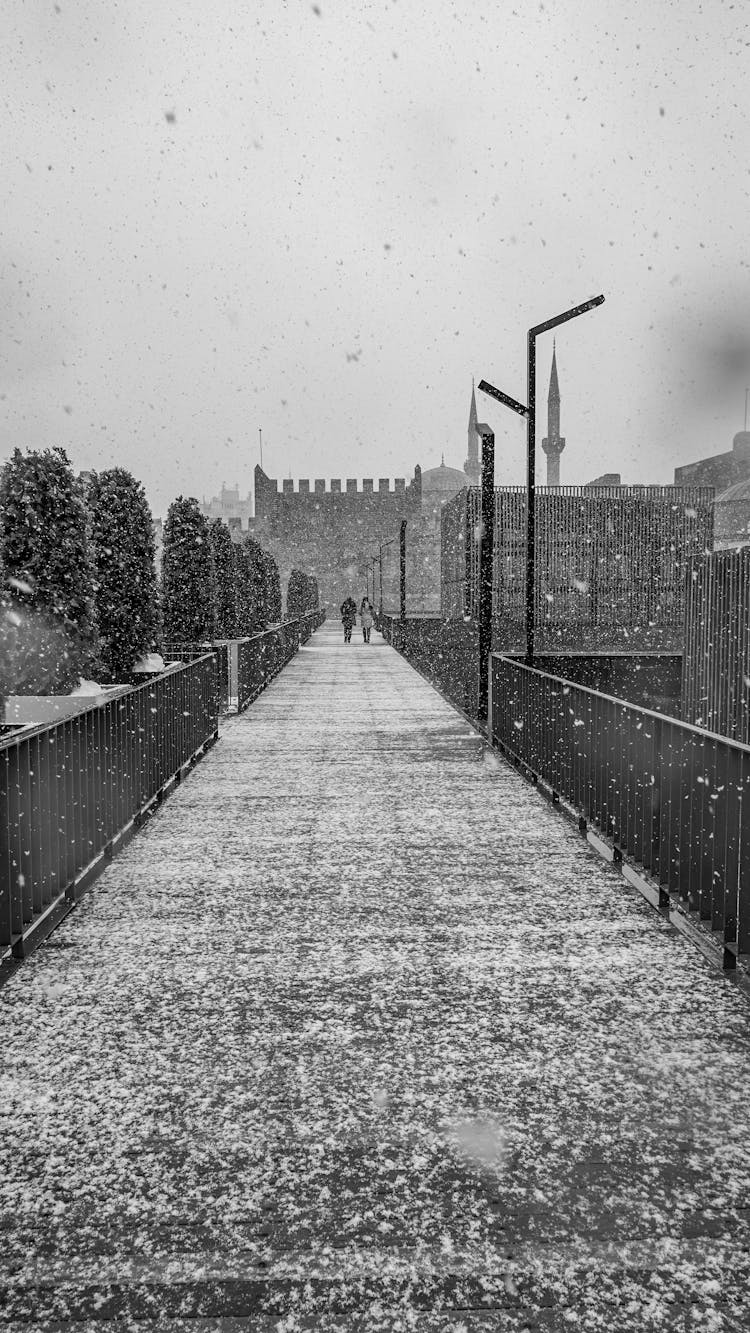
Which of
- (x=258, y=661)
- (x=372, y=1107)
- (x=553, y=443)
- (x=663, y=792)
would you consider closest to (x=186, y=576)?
(x=258, y=661)

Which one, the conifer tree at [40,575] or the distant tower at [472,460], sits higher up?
the distant tower at [472,460]

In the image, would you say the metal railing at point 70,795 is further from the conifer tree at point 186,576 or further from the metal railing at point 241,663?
the conifer tree at point 186,576

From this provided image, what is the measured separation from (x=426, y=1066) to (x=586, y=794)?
4.36 meters

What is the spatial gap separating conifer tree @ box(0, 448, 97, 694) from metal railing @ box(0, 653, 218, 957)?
394 centimetres

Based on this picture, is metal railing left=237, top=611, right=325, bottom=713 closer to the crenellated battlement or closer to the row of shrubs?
the row of shrubs

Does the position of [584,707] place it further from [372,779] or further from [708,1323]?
[708,1323]

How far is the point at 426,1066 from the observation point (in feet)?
13.7

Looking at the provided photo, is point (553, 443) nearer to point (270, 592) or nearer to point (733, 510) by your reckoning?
point (733, 510)

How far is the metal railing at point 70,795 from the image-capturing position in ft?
17.7

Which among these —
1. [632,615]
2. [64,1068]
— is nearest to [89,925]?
[64,1068]

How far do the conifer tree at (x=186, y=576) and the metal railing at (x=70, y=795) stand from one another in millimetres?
14109

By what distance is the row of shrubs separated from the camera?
13.4 m

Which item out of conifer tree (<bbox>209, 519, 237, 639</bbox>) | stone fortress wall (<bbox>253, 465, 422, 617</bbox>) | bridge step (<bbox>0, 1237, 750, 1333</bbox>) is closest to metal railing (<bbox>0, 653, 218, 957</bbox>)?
bridge step (<bbox>0, 1237, 750, 1333</bbox>)

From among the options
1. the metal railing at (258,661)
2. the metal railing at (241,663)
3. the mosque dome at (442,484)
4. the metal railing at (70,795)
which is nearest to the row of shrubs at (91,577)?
the metal railing at (241,663)
